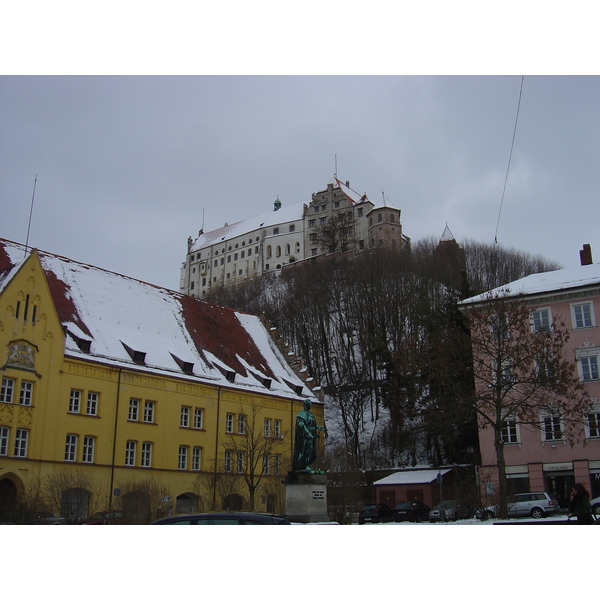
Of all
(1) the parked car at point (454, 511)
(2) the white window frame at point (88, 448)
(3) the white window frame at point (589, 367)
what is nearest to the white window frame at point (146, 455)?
(2) the white window frame at point (88, 448)

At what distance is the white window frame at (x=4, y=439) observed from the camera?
99.8 feet

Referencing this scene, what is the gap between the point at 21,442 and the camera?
31.2 meters

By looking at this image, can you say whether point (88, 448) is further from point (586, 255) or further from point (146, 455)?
point (586, 255)

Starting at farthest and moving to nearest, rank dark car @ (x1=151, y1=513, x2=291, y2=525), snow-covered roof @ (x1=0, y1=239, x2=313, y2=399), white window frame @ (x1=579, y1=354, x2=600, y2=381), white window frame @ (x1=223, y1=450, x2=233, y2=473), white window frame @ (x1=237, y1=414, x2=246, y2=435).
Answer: white window frame @ (x1=237, y1=414, x2=246, y2=435) < white window frame @ (x1=223, y1=450, x2=233, y2=473) < white window frame @ (x1=579, y1=354, x2=600, y2=381) < snow-covered roof @ (x1=0, y1=239, x2=313, y2=399) < dark car @ (x1=151, y1=513, x2=291, y2=525)

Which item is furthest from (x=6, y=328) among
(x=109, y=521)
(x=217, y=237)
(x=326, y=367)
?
(x=217, y=237)

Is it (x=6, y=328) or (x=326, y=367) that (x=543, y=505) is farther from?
(x=326, y=367)

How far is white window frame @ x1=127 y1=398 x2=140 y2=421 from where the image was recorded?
36.4 metres

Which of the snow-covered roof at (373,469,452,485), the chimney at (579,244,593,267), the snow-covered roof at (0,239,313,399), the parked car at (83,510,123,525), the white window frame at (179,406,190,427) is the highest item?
the chimney at (579,244,593,267)

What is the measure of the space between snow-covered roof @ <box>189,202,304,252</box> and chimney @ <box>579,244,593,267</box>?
72.4 m

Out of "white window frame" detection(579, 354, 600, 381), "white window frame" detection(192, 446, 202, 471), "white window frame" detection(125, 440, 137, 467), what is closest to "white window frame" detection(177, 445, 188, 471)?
"white window frame" detection(192, 446, 202, 471)

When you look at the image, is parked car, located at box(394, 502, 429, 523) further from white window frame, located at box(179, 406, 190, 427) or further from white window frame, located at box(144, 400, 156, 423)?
white window frame, located at box(144, 400, 156, 423)

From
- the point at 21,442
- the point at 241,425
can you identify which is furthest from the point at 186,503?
the point at 21,442

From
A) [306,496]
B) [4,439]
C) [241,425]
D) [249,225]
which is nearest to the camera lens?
[306,496]

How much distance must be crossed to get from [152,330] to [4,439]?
471 inches
